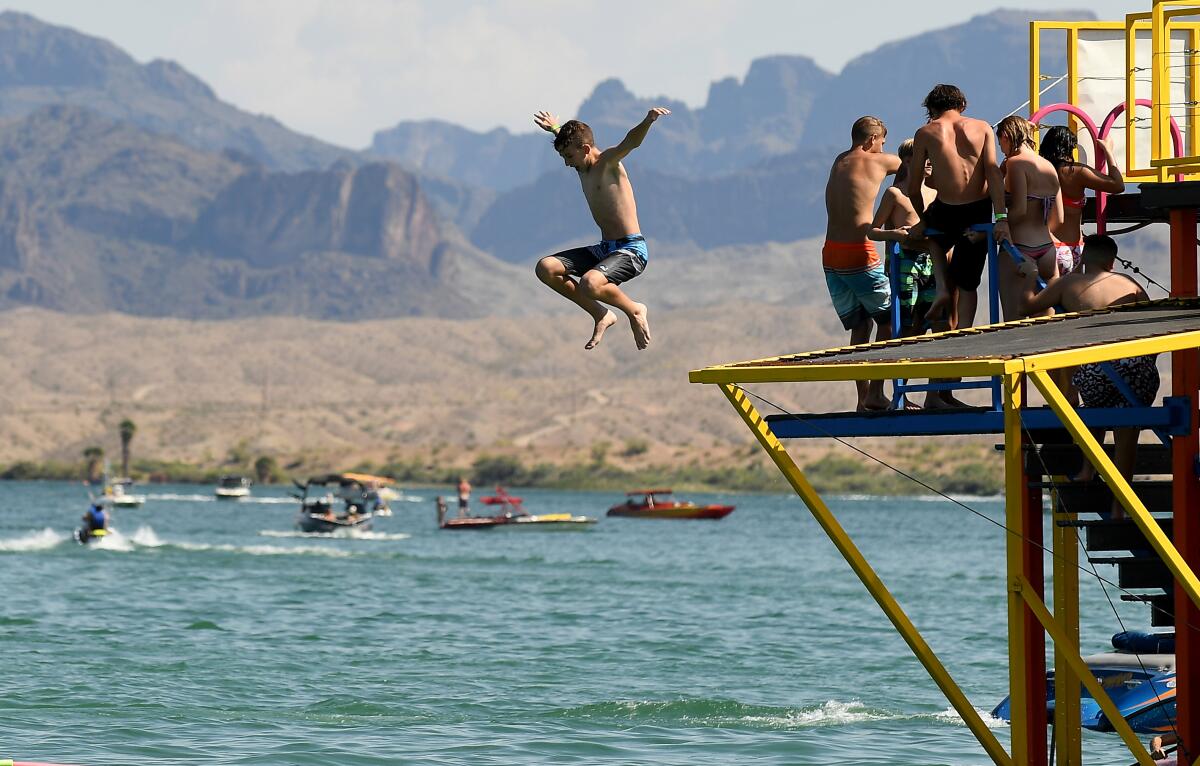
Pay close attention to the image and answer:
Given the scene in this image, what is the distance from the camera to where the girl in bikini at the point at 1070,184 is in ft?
51.3

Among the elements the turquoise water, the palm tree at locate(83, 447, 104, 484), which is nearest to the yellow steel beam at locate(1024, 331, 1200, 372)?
the turquoise water

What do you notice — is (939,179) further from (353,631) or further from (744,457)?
(744,457)

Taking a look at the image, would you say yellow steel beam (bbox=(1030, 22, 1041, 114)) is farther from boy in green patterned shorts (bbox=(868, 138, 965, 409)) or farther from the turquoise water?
the turquoise water

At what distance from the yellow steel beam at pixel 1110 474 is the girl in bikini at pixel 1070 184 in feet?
11.6

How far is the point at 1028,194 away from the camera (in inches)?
599

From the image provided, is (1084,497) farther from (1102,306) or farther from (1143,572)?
(1102,306)

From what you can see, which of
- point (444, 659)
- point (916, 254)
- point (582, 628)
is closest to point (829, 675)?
point (444, 659)

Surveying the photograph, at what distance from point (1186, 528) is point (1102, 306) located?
1797 mm

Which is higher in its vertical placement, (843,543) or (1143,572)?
(843,543)

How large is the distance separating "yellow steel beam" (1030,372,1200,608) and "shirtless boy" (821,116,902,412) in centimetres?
344

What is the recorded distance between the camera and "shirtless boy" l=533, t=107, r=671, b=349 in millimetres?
13594

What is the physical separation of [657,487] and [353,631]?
414 ft

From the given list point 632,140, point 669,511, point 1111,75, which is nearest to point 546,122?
point 632,140

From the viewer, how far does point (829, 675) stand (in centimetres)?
3847
